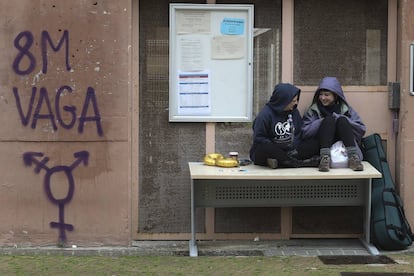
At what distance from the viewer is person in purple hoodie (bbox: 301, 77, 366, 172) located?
19.1ft

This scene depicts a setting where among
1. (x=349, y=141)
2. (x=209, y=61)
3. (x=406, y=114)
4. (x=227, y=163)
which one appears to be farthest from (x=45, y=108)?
(x=406, y=114)

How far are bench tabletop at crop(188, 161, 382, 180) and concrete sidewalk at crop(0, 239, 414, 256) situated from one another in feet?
2.67

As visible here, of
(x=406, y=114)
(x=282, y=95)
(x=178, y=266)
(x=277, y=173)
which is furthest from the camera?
(x=406, y=114)

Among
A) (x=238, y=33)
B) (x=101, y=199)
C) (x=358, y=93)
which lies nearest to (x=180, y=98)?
(x=238, y=33)

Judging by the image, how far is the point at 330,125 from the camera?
233 inches

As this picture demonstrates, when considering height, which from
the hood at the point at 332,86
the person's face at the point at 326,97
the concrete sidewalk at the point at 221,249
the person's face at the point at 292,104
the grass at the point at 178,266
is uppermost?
the hood at the point at 332,86

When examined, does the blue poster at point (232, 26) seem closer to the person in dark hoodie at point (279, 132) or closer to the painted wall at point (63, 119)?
the person in dark hoodie at point (279, 132)

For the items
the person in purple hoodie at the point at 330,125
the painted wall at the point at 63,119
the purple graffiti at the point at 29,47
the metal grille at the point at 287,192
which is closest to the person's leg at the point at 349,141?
the person in purple hoodie at the point at 330,125

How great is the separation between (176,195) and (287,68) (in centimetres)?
168

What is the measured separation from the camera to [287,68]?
6285 millimetres

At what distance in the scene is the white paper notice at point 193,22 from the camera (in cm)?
622

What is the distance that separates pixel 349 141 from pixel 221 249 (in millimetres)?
1594

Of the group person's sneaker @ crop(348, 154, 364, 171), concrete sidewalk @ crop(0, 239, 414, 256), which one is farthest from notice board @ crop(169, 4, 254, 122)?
concrete sidewalk @ crop(0, 239, 414, 256)

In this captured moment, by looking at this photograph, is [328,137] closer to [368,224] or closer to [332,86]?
[332,86]
